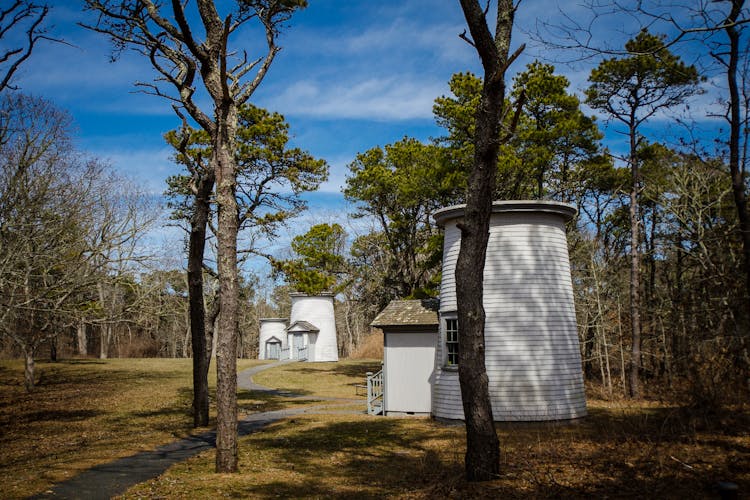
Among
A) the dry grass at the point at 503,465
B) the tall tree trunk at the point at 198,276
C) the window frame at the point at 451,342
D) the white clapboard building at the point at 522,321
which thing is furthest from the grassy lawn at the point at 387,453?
the tall tree trunk at the point at 198,276

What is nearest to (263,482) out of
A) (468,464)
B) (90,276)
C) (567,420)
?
(468,464)

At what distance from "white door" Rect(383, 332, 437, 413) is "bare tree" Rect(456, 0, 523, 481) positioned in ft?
32.4

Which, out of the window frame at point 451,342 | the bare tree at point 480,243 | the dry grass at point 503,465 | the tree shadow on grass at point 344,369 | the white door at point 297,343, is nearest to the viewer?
the dry grass at point 503,465

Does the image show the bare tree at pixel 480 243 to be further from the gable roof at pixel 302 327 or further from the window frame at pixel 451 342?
the gable roof at pixel 302 327

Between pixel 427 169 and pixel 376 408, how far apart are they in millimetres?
11631

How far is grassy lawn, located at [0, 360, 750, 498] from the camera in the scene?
7652 millimetres

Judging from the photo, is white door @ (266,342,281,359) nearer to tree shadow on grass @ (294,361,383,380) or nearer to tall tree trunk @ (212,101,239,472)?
tree shadow on grass @ (294,361,383,380)

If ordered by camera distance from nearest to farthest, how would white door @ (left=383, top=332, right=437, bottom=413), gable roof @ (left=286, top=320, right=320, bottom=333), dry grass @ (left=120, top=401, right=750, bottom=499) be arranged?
dry grass @ (left=120, top=401, right=750, bottom=499) < white door @ (left=383, top=332, right=437, bottom=413) < gable roof @ (left=286, top=320, right=320, bottom=333)

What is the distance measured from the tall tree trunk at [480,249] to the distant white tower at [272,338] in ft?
149

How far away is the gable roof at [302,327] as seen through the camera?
1861 inches

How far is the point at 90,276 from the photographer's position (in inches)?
652

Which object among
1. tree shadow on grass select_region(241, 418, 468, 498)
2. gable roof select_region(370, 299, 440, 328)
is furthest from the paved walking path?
gable roof select_region(370, 299, 440, 328)

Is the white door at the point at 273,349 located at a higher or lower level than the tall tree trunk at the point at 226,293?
lower

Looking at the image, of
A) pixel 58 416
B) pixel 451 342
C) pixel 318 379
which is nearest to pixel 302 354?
pixel 318 379
